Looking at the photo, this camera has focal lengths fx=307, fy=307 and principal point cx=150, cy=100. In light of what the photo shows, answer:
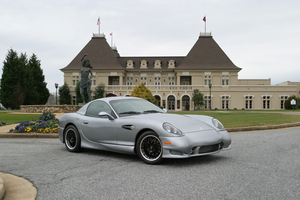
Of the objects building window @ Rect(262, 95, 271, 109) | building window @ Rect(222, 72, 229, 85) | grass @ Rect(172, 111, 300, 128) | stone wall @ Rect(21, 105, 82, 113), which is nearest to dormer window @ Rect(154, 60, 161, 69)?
building window @ Rect(222, 72, 229, 85)

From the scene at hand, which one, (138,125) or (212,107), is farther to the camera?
(212,107)

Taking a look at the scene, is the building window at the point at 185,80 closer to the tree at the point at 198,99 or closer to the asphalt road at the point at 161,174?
the tree at the point at 198,99

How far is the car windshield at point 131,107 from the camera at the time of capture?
6844mm

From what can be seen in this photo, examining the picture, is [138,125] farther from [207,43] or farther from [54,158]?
[207,43]

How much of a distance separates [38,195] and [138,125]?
2459 mm

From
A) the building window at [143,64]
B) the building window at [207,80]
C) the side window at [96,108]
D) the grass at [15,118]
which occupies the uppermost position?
the building window at [143,64]

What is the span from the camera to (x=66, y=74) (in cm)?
6450

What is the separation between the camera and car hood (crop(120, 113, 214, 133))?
5.96 m

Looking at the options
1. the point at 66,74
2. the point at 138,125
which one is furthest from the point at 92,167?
the point at 66,74

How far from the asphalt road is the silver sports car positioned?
0.89 feet

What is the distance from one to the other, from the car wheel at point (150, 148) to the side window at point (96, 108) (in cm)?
131

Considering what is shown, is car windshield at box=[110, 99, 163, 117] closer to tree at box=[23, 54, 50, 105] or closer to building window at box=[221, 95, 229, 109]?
tree at box=[23, 54, 50, 105]

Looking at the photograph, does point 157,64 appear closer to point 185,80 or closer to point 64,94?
point 185,80

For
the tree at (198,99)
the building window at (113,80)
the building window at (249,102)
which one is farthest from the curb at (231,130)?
the building window at (113,80)
